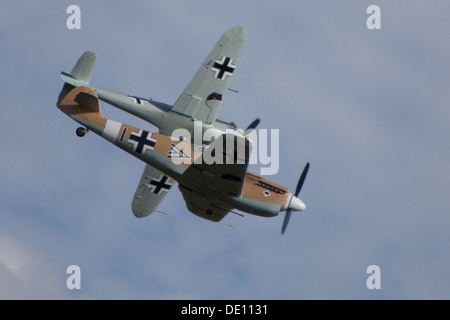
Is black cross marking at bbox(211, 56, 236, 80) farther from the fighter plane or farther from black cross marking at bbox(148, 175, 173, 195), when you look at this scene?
black cross marking at bbox(148, 175, 173, 195)

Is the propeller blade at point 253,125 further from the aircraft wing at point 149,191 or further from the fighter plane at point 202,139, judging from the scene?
the aircraft wing at point 149,191

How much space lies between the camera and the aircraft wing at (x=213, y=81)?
90.3 feet

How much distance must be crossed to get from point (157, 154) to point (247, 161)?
304 centimetres

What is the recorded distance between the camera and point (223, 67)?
27.9m

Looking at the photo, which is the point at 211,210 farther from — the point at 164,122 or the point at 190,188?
the point at 164,122

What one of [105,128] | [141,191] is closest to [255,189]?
[105,128]

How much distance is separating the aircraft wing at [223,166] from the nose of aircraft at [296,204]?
1833 mm

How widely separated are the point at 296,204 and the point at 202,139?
5092 millimetres

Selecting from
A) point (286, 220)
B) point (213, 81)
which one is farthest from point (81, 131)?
point (286, 220)

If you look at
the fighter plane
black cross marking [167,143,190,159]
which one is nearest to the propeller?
→ the fighter plane

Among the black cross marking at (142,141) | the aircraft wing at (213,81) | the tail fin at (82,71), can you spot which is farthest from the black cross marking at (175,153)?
the tail fin at (82,71)

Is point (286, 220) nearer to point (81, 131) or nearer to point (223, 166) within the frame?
point (223, 166)

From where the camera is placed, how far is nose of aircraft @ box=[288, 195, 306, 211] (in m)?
23.8
